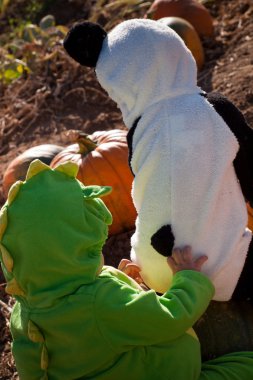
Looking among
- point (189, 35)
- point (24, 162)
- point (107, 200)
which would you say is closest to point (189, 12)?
point (189, 35)

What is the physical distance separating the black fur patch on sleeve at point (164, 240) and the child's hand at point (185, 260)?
0.12 ft

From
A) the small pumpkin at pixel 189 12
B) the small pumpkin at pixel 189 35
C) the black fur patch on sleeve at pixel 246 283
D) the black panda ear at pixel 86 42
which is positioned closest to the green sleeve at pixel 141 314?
the black fur patch on sleeve at pixel 246 283

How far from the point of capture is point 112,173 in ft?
13.4

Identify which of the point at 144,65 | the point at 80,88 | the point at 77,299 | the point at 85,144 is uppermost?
A: the point at 144,65

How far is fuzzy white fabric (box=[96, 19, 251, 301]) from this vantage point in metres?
2.55

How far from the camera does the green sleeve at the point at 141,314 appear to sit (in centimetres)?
230

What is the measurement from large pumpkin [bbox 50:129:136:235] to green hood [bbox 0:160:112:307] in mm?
1673

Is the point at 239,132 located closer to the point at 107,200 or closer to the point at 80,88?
the point at 107,200

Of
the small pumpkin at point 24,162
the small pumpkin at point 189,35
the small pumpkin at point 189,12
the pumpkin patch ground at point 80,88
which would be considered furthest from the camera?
the small pumpkin at point 189,12

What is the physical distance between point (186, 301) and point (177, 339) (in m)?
0.18

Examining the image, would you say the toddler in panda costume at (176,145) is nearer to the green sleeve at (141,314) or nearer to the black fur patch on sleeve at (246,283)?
the black fur patch on sleeve at (246,283)

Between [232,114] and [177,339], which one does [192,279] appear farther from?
[232,114]

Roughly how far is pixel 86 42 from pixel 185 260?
0.98 metres

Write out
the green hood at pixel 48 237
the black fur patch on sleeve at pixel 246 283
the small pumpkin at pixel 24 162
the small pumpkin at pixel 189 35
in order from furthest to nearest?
the small pumpkin at pixel 189 35
the small pumpkin at pixel 24 162
the black fur patch on sleeve at pixel 246 283
the green hood at pixel 48 237
